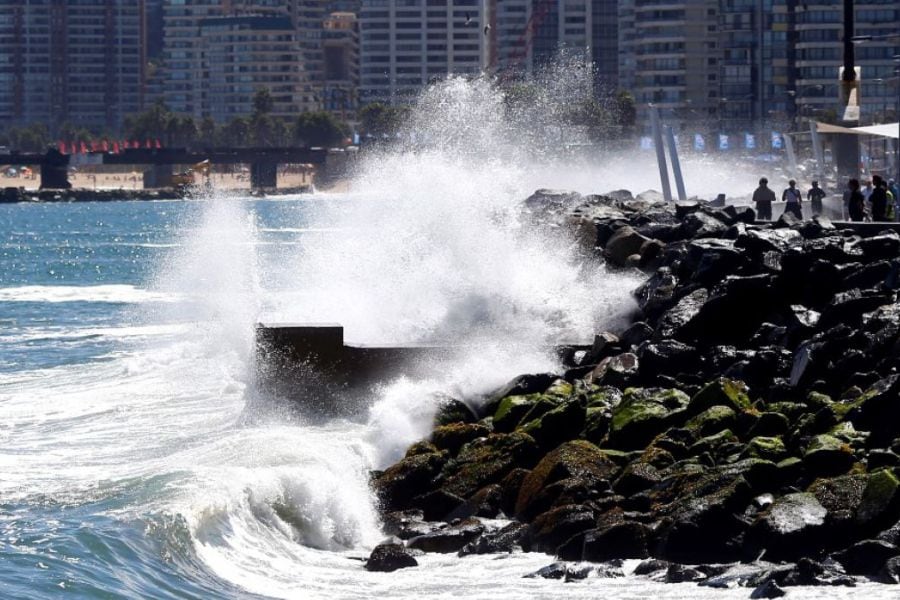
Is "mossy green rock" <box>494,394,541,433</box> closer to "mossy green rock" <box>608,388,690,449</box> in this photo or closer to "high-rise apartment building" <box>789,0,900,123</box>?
"mossy green rock" <box>608,388,690,449</box>

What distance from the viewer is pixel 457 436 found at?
1698 centimetres

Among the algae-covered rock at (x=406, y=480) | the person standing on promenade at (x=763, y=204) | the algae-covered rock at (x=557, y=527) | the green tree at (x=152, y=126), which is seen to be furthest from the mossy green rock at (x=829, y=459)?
the green tree at (x=152, y=126)

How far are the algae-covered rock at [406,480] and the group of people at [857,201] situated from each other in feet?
43.1

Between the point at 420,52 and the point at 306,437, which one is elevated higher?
the point at 420,52

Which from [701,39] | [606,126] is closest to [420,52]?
[701,39]

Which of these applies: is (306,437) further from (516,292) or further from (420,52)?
(420,52)

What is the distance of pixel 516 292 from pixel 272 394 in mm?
4934

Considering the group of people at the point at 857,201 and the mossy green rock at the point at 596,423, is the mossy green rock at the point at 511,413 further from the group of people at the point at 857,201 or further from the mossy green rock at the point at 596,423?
the group of people at the point at 857,201

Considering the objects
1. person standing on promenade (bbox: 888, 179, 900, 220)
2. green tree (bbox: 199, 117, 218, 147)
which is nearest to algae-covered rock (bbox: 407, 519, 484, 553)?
person standing on promenade (bbox: 888, 179, 900, 220)

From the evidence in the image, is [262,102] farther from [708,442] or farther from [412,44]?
[708,442]

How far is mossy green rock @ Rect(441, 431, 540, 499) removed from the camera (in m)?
15.5

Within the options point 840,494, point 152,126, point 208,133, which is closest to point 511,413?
point 840,494

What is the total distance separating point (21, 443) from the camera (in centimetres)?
1927

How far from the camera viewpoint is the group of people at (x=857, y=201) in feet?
89.7
